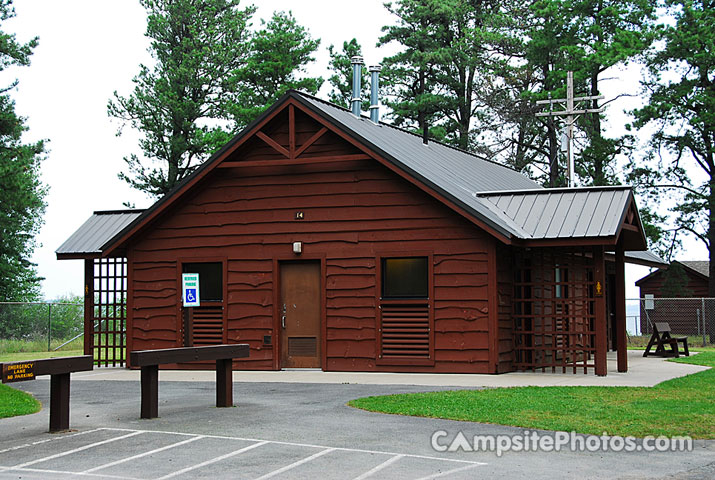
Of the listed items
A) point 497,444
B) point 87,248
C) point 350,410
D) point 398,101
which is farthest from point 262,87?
point 497,444

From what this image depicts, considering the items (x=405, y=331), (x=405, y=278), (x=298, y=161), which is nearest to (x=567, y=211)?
(x=405, y=278)

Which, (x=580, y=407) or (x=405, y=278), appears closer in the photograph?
(x=580, y=407)

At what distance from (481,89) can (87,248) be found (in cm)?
2307

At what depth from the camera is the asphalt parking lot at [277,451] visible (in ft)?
24.9

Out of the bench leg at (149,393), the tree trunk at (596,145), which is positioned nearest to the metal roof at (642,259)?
the tree trunk at (596,145)

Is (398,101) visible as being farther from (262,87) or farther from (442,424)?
(442,424)

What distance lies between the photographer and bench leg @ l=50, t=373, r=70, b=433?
385 inches

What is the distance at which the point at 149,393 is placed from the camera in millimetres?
10633

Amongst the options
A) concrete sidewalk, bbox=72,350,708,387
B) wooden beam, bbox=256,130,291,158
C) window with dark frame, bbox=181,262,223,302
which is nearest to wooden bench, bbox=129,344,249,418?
concrete sidewalk, bbox=72,350,708,387

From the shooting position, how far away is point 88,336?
2044 centimetres

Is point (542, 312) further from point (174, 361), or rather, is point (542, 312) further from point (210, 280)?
point (174, 361)

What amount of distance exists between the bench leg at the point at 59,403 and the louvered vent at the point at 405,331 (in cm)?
837

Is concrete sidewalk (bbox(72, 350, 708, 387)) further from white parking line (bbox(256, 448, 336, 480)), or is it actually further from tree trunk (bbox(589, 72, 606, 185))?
tree trunk (bbox(589, 72, 606, 185))

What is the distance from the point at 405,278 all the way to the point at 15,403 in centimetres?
763
